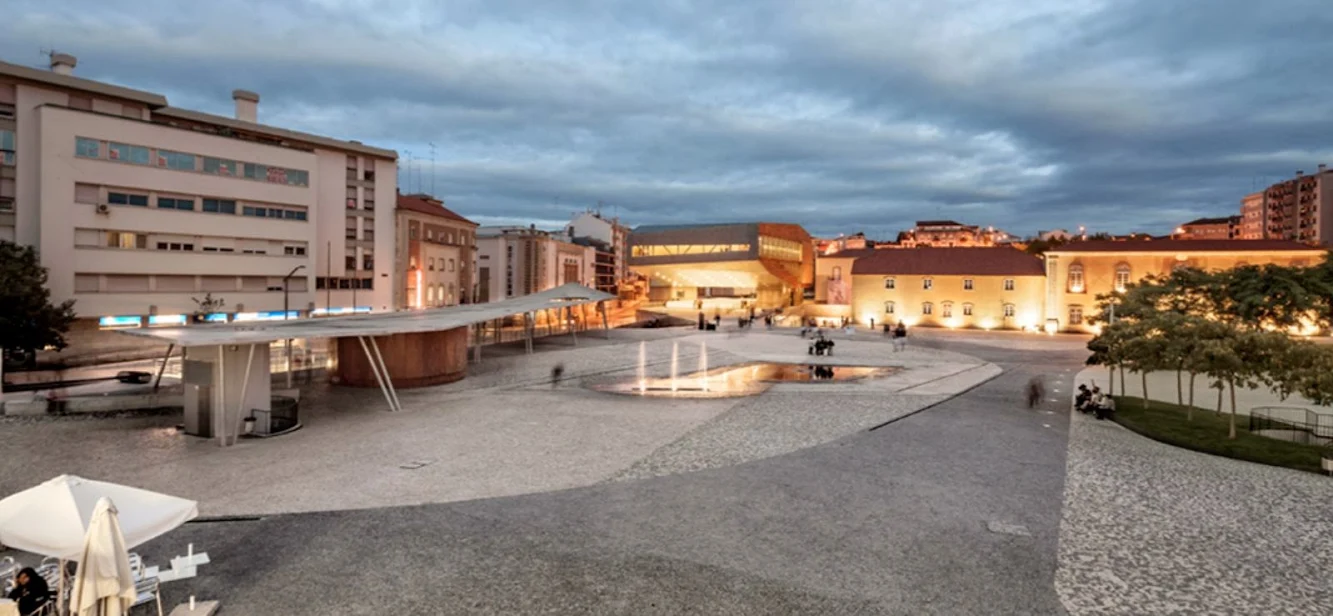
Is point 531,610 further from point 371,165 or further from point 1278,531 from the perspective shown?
point 371,165

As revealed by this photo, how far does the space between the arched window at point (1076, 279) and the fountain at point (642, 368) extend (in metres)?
42.9

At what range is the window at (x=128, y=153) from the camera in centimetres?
4178

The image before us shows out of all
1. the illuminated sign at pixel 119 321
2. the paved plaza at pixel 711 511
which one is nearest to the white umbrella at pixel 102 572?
the paved plaza at pixel 711 511

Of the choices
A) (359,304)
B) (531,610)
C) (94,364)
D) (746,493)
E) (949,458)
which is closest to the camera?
(531,610)

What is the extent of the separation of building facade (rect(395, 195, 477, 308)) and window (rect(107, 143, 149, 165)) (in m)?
24.1

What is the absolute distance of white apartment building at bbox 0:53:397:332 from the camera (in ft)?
128

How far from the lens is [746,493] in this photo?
13.9 m

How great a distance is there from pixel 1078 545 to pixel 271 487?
15.5 metres

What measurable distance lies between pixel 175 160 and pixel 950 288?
217 feet

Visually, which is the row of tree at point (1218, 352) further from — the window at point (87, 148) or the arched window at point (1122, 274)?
the window at point (87, 148)

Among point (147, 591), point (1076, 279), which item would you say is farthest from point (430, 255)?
point (147, 591)

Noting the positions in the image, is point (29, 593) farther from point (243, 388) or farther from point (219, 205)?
point (219, 205)

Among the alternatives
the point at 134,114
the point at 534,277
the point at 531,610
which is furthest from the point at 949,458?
the point at 534,277

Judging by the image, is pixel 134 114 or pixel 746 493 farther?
pixel 134 114
